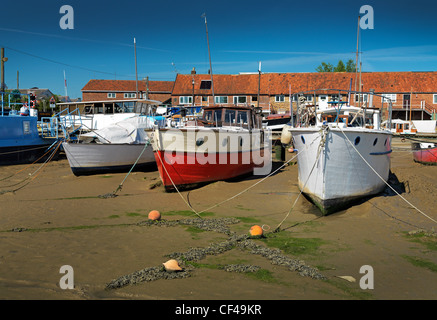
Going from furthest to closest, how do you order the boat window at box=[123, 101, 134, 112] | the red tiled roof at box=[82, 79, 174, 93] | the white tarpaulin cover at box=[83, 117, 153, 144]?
the red tiled roof at box=[82, 79, 174, 93]
the boat window at box=[123, 101, 134, 112]
the white tarpaulin cover at box=[83, 117, 153, 144]

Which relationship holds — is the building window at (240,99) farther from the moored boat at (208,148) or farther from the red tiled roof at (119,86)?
the moored boat at (208,148)

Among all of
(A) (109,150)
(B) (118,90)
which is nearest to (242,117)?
(A) (109,150)

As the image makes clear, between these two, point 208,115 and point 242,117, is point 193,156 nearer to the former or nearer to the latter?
point 208,115

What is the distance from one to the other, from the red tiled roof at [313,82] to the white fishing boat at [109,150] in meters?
33.9

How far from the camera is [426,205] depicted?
396 inches

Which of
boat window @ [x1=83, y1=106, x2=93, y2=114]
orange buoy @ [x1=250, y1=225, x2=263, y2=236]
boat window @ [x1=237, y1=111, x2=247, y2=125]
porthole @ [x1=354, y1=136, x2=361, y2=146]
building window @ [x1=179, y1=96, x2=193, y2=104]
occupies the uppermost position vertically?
building window @ [x1=179, y1=96, x2=193, y2=104]

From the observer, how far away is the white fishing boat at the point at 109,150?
53.0ft

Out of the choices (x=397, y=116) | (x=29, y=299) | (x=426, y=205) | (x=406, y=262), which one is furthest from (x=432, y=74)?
(x=29, y=299)

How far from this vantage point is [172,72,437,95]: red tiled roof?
5003cm

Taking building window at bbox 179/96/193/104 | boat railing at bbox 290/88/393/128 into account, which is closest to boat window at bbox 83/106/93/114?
boat railing at bbox 290/88/393/128

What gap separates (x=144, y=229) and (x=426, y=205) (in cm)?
693

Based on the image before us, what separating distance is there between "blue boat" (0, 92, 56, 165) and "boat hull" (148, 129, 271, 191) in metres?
10.5

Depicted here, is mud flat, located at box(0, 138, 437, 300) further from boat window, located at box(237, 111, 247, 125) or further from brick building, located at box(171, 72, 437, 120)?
brick building, located at box(171, 72, 437, 120)
